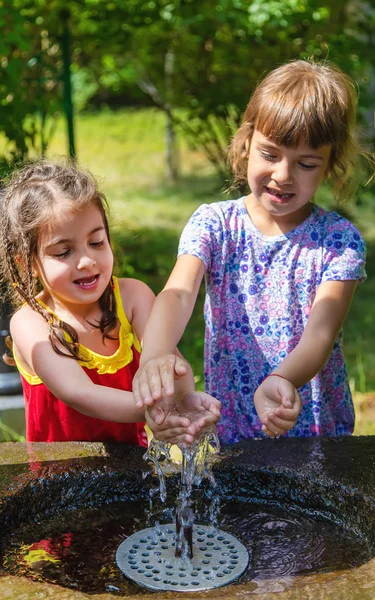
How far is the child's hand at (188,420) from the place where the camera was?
1.88m

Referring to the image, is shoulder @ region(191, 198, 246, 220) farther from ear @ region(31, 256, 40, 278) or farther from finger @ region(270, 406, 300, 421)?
finger @ region(270, 406, 300, 421)

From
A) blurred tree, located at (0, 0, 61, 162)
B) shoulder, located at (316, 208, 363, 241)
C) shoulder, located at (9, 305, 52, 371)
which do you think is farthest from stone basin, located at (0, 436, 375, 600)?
blurred tree, located at (0, 0, 61, 162)

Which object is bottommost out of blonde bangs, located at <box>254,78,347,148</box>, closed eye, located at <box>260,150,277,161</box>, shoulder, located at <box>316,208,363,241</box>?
shoulder, located at <box>316,208,363,241</box>

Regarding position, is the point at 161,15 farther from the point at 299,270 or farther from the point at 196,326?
the point at 299,270

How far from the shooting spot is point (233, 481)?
7.24 feet

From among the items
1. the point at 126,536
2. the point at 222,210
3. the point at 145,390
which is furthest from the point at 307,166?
the point at 126,536

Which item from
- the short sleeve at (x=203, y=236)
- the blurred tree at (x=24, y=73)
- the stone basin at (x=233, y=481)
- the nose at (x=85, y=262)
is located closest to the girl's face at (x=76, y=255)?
the nose at (x=85, y=262)

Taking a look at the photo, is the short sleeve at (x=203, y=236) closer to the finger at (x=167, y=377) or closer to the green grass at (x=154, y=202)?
the green grass at (x=154, y=202)

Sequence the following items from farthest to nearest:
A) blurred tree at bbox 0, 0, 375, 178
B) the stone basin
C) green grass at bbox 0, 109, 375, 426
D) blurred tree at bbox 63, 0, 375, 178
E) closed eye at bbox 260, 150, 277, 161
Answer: green grass at bbox 0, 109, 375, 426
blurred tree at bbox 63, 0, 375, 178
blurred tree at bbox 0, 0, 375, 178
closed eye at bbox 260, 150, 277, 161
the stone basin

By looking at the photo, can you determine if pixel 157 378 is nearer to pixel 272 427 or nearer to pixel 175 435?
pixel 175 435

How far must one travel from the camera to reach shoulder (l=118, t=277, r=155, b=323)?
8.32 feet

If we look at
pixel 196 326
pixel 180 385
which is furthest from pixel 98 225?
pixel 196 326

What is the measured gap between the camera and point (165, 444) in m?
2.04

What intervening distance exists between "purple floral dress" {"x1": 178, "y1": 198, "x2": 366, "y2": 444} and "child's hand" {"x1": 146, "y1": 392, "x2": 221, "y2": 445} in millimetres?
582
